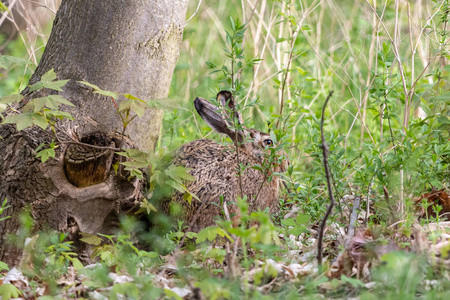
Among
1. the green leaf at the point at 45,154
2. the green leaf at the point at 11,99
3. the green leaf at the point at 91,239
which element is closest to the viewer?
the green leaf at the point at 11,99

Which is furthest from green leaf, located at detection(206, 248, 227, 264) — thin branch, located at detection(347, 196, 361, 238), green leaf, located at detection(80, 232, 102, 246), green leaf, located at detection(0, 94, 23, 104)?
green leaf, located at detection(0, 94, 23, 104)

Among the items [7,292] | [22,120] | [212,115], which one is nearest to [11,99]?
[22,120]

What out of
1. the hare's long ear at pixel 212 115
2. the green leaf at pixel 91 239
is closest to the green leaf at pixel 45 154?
the green leaf at pixel 91 239

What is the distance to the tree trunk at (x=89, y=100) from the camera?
3564mm

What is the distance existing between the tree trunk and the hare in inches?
17.6

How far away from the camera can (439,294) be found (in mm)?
2092

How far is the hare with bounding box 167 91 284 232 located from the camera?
13.0 feet

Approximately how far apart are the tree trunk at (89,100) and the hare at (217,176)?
447 millimetres

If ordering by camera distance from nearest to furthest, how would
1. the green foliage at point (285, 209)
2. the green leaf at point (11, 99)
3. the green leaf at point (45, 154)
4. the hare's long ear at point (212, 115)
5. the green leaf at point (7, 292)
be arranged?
the green foliage at point (285, 209) < the green leaf at point (7, 292) < the green leaf at point (11, 99) < the green leaf at point (45, 154) < the hare's long ear at point (212, 115)

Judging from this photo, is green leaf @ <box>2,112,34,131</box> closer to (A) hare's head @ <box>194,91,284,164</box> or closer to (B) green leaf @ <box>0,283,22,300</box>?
(B) green leaf @ <box>0,283,22,300</box>

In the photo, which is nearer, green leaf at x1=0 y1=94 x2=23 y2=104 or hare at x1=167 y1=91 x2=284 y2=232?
green leaf at x1=0 y1=94 x2=23 y2=104

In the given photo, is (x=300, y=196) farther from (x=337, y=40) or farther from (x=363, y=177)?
(x=337, y=40)

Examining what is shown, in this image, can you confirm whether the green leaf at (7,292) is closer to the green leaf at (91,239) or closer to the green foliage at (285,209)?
the green foliage at (285,209)

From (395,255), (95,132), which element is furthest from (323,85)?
(395,255)
